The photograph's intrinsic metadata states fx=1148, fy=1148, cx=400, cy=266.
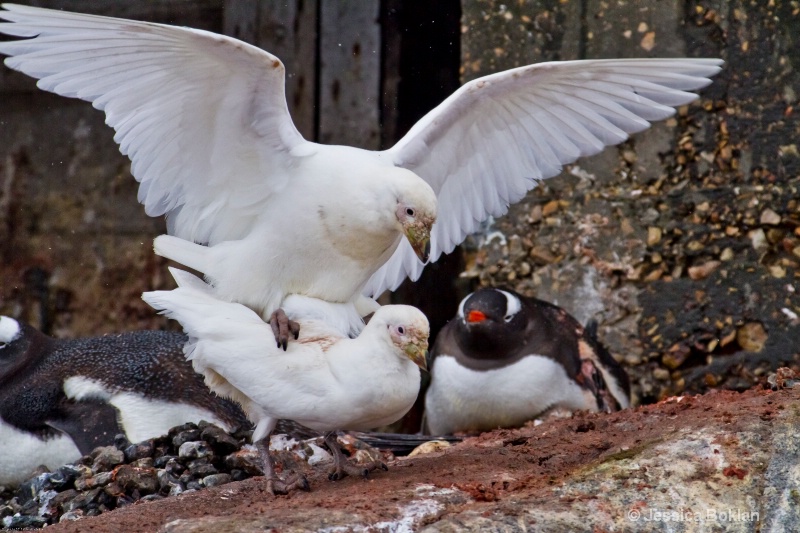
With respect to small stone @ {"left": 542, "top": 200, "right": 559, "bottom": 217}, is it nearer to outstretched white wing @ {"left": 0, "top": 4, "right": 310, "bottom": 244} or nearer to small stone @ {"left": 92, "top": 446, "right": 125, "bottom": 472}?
outstretched white wing @ {"left": 0, "top": 4, "right": 310, "bottom": 244}

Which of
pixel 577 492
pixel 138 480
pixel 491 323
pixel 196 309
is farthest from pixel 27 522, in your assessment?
pixel 491 323

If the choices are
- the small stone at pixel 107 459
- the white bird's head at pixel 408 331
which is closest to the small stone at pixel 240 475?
the small stone at pixel 107 459

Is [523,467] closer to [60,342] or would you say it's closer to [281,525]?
[281,525]

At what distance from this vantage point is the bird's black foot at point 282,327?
13.9ft

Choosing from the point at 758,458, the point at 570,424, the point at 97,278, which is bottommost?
the point at 97,278

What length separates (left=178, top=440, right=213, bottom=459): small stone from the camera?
506cm

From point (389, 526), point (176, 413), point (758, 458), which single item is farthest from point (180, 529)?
point (176, 413)

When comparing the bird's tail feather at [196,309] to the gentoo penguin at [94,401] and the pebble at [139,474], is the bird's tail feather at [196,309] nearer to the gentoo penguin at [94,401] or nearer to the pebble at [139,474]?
the pebble at [139,474]

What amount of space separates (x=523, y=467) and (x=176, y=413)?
2341 mm

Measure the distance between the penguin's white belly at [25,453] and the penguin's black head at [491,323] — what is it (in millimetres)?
2318

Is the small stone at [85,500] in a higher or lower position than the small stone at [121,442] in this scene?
higher

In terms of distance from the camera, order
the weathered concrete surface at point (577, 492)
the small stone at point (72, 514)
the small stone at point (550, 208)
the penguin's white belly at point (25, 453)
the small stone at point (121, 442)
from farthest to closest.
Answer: the small stone at point (550, 208) < the penguin's white belly at point (25, 453) < the small stone at point (121, 442) < the small stone at point (72, 514) < the weathered concrete surface at point (577, 492)


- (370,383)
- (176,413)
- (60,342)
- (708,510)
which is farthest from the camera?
(60,342)

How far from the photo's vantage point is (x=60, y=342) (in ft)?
21.8
